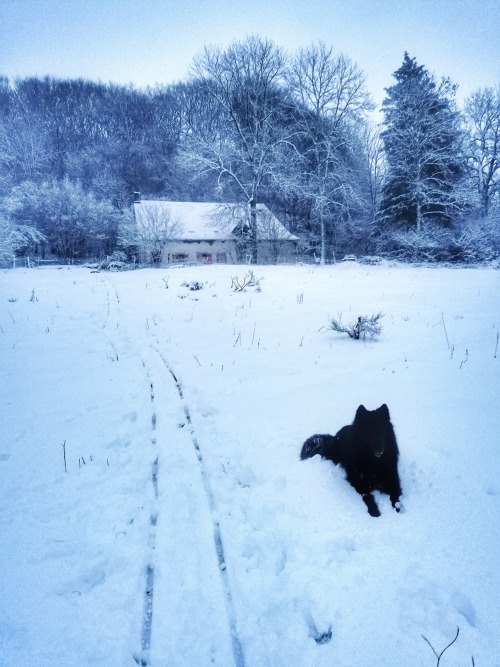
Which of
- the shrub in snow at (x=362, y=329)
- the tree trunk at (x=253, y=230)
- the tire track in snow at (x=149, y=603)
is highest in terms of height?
the tree trunk at (x=253, y=230)

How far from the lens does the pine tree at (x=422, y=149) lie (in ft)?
68.4

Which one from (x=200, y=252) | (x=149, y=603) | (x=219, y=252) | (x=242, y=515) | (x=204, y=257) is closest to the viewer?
(x=149, y=603)

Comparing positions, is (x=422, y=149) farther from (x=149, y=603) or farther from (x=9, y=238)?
(x=9, y=238)

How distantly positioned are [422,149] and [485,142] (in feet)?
21.3

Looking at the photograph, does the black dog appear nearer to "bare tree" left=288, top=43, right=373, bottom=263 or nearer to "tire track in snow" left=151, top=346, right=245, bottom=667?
"tire track in snow" left=151, top=346, right=245, bottom=667

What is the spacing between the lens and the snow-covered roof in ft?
75.5

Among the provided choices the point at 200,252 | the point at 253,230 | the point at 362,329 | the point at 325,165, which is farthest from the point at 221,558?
the point at 200,252

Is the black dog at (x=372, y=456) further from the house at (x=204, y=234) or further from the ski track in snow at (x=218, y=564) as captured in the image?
the house at (x=204, y=234)

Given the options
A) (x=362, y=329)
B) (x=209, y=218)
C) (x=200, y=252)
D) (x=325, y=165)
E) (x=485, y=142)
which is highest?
(x=485, y=142)

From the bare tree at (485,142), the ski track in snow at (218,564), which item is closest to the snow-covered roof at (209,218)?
the bare tree at (485,142)

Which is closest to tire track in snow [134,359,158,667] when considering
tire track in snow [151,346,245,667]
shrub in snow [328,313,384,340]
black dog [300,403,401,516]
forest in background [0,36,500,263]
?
tire track in snow [151,346,245,667]

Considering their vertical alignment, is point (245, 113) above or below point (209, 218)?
above

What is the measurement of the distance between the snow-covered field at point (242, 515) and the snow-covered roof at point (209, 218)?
20.5 m

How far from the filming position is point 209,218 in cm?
2573
